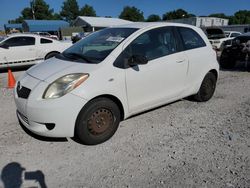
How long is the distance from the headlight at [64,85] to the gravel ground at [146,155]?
83cm

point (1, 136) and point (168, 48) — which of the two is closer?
point (1, 136)

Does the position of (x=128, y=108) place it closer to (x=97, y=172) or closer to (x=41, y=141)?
(x=97, y=172)

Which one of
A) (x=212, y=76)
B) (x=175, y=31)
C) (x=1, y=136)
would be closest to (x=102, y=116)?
(x=1, y=136)

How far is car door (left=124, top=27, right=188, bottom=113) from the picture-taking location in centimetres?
380

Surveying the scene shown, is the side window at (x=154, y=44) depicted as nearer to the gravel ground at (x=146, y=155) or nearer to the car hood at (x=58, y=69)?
the car hood at (x=58, y=69)

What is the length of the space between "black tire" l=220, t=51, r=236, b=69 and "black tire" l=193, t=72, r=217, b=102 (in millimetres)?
5033

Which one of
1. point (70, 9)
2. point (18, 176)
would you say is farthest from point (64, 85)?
point (70, 9)

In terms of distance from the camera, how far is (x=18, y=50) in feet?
31.4

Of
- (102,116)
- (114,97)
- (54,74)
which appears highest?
(54,74)

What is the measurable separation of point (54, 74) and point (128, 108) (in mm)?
1215

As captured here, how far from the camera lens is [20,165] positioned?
312 centimetres

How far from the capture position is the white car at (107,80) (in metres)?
3.24

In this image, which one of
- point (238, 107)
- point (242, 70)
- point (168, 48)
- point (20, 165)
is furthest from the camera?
point (242, 70)

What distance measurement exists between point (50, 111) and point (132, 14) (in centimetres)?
10583
